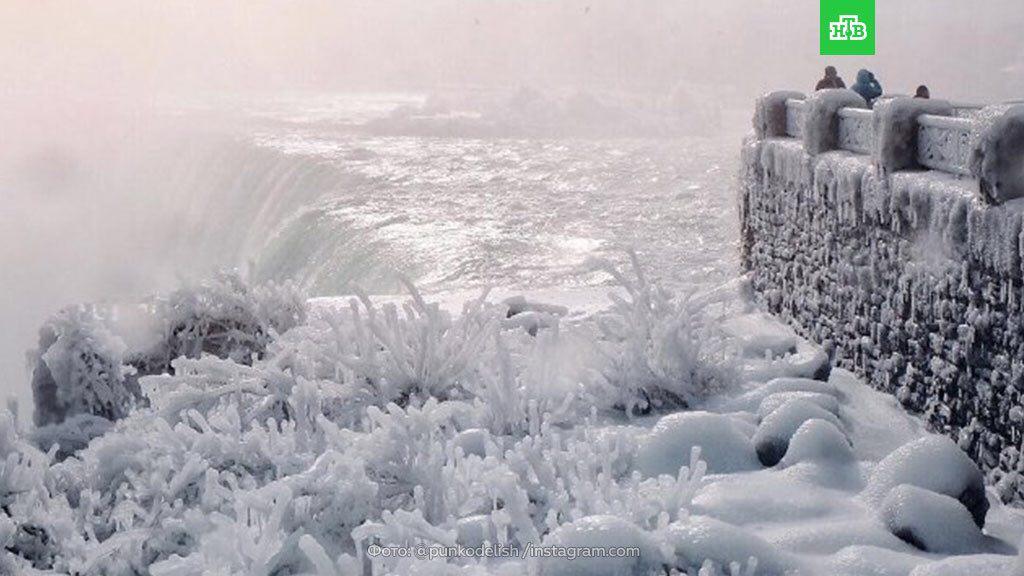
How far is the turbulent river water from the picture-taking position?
19359mm

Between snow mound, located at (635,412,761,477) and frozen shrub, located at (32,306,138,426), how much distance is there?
18.8 ft

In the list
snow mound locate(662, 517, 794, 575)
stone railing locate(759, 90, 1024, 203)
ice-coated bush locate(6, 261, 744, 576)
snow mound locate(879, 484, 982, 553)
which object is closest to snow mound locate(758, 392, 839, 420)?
ice-coated bush locate(6, 261, 744, 576)

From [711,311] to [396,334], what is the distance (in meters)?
5.56

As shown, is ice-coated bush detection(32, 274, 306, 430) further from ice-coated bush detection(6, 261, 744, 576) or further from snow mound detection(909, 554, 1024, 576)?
snow mound detection(909, 554, 1024, 576)

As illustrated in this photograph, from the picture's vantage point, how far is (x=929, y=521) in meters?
5.17

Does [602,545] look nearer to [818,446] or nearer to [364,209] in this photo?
[818,446]

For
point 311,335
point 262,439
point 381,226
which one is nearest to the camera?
point 262,439

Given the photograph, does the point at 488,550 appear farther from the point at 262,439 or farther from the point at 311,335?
the point at 311,335

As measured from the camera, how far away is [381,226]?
23.2 meters

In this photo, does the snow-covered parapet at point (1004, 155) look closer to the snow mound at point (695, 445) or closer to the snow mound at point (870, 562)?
the snow mound at point (695, 445)

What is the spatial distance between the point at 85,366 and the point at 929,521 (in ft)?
24.8

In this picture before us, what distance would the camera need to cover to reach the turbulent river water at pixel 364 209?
1936 centimetres

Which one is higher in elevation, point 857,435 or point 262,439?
point 262,439

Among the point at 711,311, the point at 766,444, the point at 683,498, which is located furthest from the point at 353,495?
the point at 711,311
